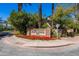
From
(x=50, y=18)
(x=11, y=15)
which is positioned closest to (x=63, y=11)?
(x=50, y=18)

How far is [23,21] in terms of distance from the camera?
13422mm

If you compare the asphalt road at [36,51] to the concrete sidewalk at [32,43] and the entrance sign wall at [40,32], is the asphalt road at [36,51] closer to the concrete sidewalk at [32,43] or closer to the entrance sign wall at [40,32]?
the concrete sidewalk at [32,43]

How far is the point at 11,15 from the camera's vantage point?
13.3 metres

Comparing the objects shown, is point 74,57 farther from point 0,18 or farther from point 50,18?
point 0,18

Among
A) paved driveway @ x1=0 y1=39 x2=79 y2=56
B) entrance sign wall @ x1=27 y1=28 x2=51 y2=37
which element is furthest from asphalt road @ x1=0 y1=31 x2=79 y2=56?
entrance sign wall @ x1=27 y1=28 x2=51 y2=37

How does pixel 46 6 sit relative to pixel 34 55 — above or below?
above

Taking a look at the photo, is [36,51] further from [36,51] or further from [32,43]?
[32,43]

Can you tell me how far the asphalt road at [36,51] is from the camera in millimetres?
13219

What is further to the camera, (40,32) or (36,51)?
(40,32)

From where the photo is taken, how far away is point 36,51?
13.3 metres

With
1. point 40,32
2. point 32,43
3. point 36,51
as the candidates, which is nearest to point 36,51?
point 36,51

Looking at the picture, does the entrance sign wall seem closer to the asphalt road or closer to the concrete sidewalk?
the concrete sidewalk

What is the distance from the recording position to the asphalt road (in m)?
13.2

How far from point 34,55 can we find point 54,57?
456 millimetres
